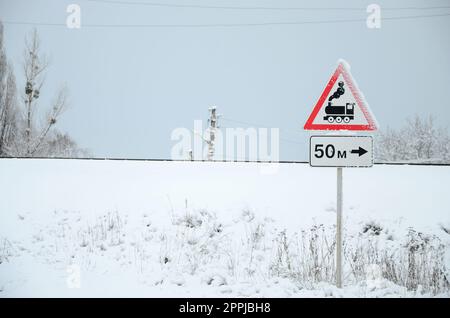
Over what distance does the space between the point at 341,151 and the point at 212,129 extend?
3425cm

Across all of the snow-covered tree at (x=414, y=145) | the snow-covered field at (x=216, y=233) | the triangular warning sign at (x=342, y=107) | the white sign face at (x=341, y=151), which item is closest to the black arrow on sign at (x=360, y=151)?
the white sign face at (x=341, y=151)

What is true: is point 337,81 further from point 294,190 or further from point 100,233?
point 294,190

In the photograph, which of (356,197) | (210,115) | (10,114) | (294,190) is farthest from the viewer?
(210,115)

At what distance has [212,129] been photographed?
39031mm

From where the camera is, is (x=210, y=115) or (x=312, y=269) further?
(x=210, y=115)

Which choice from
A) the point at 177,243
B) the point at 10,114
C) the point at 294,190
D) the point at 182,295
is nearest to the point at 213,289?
the point at 182,295

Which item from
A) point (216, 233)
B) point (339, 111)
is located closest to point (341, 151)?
point (339, 111)

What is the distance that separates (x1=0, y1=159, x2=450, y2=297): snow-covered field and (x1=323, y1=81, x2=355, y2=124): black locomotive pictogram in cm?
240

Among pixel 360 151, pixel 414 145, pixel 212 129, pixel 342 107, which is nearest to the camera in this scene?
pixel 360 151

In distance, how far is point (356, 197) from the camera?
37.1 ft

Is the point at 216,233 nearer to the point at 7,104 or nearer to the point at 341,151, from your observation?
the point at 341,151

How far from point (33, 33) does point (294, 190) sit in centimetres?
2724

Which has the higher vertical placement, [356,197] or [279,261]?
[356,197]

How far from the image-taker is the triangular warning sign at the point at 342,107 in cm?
507
